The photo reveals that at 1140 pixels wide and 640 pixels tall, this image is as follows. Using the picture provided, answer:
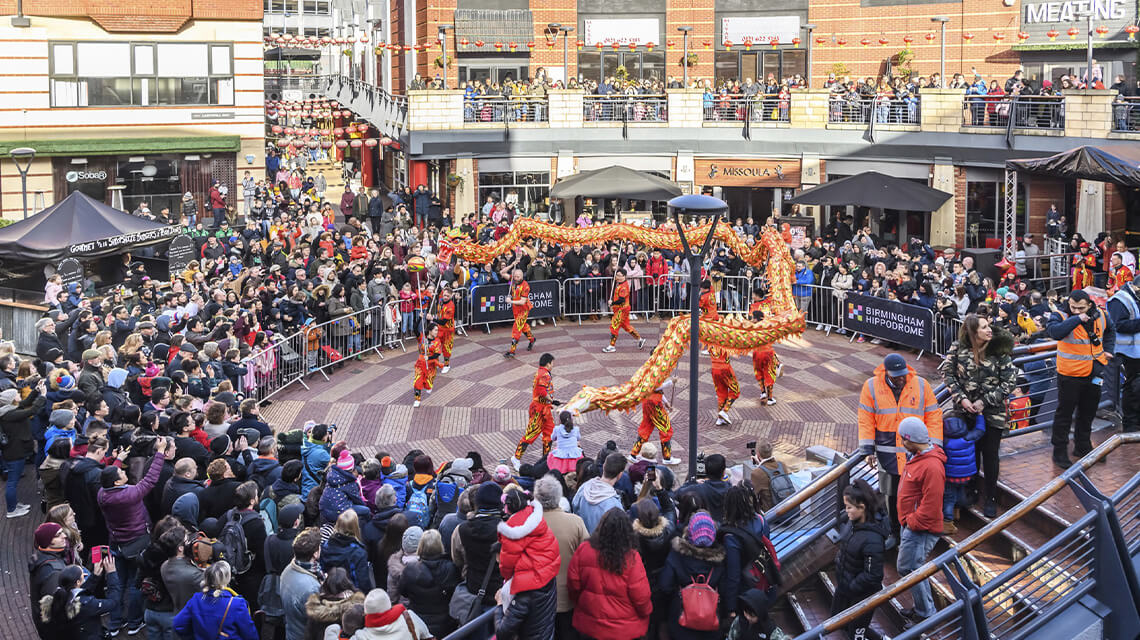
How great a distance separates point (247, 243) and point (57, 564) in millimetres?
17834

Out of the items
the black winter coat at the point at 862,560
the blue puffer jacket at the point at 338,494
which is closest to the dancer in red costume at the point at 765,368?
the blue puffer jacket at the point at 338,494

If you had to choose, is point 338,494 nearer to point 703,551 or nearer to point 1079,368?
point 703,551

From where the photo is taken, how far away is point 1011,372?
987 centimetres

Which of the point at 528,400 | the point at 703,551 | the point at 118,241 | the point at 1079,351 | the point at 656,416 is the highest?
the point at 118,241

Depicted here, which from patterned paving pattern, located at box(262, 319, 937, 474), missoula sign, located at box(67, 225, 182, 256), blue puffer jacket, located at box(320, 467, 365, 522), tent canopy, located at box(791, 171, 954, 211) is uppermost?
tent canopy, located at box(791, 171, 954, 211)

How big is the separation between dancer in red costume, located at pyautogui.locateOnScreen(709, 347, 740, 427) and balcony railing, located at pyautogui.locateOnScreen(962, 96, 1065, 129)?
46.7 feet

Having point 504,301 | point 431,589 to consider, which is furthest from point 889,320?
point 431,589

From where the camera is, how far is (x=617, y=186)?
2655cm

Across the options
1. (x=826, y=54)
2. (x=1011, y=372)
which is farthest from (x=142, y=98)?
(x=1011, y=372)

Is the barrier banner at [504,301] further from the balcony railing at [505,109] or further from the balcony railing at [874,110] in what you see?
the balcony railing at [874,110]

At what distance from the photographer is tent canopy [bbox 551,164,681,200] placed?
2631cm

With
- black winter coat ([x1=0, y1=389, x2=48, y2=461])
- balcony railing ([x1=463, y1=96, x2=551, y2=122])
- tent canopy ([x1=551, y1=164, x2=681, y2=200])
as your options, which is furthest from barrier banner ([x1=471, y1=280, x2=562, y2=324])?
balcony railing ([x1=463, y1=96, x2=551, y2=122])

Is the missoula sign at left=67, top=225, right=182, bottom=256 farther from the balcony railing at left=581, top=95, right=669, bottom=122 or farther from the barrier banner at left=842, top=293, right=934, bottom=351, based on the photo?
the balcony railing at left=581, top=95, right=669, bottom=122

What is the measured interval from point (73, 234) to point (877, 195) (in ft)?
57.9
